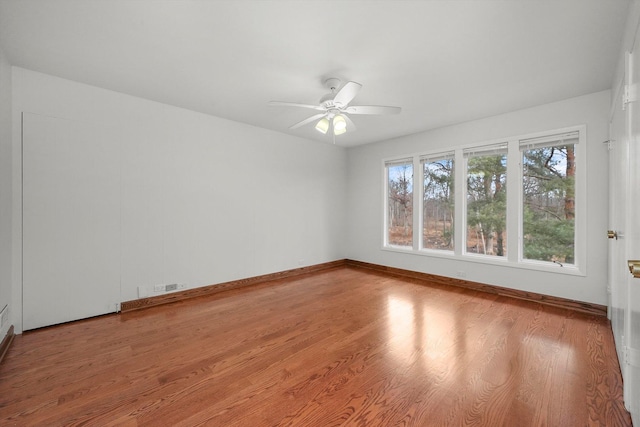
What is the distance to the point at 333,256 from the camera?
18.4ft

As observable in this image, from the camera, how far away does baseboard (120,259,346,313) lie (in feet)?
10.3

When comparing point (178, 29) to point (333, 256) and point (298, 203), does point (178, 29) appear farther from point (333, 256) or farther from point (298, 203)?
point (333, 256)

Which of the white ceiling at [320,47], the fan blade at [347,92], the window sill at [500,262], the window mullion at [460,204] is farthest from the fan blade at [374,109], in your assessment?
the window sill at [500,262]

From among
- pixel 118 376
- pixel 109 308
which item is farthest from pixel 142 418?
pixel 109 308

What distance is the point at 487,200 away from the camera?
154 inches

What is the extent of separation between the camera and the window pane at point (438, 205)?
4332 mm

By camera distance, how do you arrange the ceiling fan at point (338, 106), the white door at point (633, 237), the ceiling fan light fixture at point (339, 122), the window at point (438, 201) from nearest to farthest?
the white door at point (633, 237) < the ceiling fan at point (338, 106) < the ceiling fan light fixture at point (339, 122) < the window at point (438, 201)

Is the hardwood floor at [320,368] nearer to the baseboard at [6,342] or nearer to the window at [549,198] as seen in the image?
the baseboard at [6,342]

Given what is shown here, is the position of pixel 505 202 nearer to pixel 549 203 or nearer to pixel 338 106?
pixel 549 203

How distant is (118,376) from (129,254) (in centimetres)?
163

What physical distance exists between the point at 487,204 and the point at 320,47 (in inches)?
130

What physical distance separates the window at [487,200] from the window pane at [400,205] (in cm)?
103

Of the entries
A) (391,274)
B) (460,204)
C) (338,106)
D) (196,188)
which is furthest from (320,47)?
(391,274)

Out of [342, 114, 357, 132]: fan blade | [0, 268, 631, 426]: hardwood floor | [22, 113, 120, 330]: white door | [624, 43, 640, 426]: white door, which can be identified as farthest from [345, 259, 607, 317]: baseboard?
[22, 113, 120, 330]: white door
